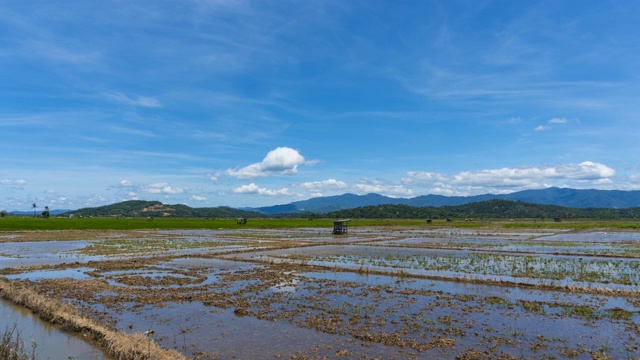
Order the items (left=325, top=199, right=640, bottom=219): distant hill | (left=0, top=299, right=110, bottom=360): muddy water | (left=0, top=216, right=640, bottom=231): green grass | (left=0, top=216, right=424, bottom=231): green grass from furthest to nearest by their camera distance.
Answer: (left=325, top=199, right=640, bottom=219): distant hill < (left=0, top=216, right=640, bottom=231): green grass < (left=0, top=216, right=424, bottom=231): green grass < (left=0, top=299, right=110, bottom=360): muddy water

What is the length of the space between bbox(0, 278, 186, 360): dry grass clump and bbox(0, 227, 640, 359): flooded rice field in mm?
704

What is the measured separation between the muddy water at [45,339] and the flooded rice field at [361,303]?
1.27m

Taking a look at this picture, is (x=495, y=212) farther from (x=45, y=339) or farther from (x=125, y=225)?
(x=45, y=339)

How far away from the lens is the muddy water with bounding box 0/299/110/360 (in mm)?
9172

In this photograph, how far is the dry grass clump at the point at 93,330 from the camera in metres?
8.45

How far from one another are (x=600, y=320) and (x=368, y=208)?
166 metres

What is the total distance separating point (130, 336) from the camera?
9.59 meters

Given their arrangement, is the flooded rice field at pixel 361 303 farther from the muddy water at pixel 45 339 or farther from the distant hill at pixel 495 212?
the distant hill at pixel 495 212

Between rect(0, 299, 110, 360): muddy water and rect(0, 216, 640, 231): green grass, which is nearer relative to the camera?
rect(0, 299, 110, 360): muddy water

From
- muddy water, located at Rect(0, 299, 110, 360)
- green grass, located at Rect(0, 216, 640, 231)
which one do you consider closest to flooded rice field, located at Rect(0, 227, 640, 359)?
muddy water, located at Rect(0, 299, 110, 360)

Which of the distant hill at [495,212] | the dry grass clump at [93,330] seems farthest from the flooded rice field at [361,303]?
the distant hill at [495,212]

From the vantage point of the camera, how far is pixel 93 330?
10.3 m

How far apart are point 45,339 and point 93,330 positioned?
1.32 meters

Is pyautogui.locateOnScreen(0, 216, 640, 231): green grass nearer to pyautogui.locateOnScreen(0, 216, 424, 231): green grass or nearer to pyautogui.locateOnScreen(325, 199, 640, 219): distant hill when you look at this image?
pyautogui.locateOnScreen(0, 216, 424, 231): green grass
